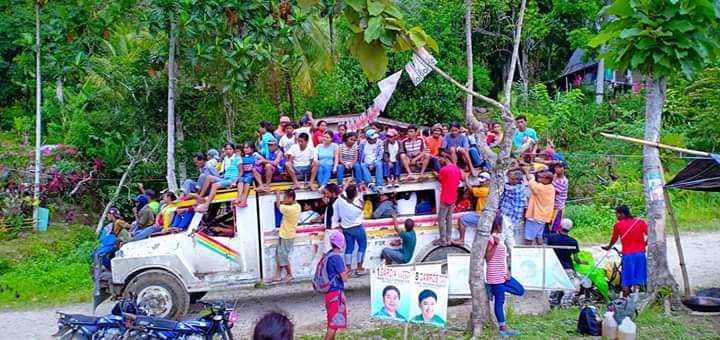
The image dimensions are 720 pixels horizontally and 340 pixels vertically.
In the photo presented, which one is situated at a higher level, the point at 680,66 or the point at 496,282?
the point at 680,66

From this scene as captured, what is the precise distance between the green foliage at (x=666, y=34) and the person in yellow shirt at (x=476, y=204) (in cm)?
286

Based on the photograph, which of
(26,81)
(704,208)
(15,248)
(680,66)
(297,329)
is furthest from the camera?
(26,81)

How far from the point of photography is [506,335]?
29.2 ft

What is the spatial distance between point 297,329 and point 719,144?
48.0ft

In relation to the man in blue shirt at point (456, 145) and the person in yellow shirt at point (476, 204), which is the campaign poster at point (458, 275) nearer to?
the person in yellow shirt at point (476, 204)

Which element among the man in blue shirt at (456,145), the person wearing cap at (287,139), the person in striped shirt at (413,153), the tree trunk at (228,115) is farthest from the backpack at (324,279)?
the tree trunk at (228,115)

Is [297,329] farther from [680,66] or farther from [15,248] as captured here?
[15,248]

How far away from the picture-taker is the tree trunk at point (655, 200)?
32.7 feet

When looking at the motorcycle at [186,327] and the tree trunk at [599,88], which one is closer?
the motorcycle at [186,327]

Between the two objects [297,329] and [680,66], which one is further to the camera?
[297,329]

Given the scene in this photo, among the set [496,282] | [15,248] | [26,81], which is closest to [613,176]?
[496,282]

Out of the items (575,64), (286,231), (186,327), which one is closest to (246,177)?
(286,231)

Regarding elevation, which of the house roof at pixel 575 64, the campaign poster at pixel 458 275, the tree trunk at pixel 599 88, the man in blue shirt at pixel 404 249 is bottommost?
the campaign poster at pixel 458 275

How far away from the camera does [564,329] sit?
361 inches
